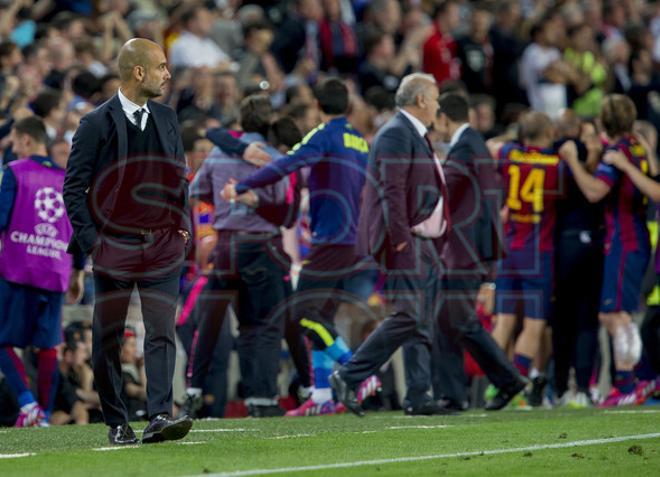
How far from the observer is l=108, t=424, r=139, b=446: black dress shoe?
9.40 metres

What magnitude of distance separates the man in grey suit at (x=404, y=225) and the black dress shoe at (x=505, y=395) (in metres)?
0.95

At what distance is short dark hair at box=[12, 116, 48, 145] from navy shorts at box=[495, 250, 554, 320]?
4.18 metres

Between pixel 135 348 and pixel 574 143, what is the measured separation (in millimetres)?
4321

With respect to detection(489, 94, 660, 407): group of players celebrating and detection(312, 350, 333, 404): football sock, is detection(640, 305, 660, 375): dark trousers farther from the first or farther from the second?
detection(312, 350, 333, 404): football sock

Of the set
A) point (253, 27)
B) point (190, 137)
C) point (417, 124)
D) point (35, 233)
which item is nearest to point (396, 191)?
point (417, 124)

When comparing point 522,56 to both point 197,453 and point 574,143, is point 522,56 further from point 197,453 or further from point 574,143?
point 197,453

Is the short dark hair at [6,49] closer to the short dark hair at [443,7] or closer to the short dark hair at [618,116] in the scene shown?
the short dark hair at [618,116]

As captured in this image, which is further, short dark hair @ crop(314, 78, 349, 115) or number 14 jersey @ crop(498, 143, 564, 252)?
number 14 jersey @ crop(498, 143, 564, 252)

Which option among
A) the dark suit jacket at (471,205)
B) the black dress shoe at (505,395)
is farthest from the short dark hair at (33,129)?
the black dress shoe at (505,395)

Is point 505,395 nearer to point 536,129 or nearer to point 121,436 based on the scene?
point 536,129

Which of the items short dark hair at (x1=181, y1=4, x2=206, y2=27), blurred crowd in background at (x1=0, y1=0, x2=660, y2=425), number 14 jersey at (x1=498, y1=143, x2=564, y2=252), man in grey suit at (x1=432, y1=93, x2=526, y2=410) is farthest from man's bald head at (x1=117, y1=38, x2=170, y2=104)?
short dark hair at (x1=181, y1=4, x2=206, y2=27)

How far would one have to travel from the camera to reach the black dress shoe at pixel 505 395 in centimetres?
1291

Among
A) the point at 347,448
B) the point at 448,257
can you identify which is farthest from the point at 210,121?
the point at 347,448

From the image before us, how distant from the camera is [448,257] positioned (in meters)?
Result: 13.2
